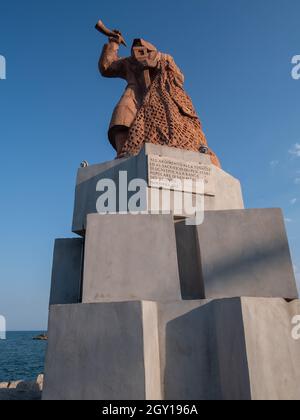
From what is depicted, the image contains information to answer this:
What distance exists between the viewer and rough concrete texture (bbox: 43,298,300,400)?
2.60 m

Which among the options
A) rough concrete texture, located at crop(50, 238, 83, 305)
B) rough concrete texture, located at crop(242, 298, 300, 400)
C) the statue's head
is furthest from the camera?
the statue's head

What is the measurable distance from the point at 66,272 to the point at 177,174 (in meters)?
2.28

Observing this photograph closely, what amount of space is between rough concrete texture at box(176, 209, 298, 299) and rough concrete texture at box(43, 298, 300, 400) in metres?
0.32

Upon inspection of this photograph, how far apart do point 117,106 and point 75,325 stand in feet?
18.1

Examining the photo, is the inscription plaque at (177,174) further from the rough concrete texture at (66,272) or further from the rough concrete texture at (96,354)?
the rough concrete texture at (96,354)

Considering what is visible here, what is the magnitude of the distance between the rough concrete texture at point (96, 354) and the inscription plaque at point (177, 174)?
2226mm

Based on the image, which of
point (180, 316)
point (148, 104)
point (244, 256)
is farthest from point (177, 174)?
point (148, 104)

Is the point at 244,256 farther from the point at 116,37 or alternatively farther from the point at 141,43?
the point at 116,37

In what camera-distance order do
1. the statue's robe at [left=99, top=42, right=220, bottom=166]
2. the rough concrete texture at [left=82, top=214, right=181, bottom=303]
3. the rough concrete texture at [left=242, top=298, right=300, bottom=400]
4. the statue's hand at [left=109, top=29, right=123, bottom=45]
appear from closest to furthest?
the rough concrete texture at [left=242, top=298, right=300, bottom=400] → the rough concrete texture at [left=82, top=214, right=181, bottom=303] → the statue's robe at [left=99, top=42, right=220, bottom=166] → the statue's hand at [left=109, top=29, right=123, bottom=45]

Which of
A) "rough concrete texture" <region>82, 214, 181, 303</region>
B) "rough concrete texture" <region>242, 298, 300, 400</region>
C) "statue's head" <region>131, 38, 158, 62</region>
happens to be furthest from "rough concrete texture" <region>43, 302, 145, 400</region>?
"statue's head" <region>131, 38, 158, 62</region>

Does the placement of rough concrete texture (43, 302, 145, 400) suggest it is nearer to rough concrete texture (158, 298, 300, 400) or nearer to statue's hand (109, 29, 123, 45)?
rough concrete texture (158, 298, 300, 400)
